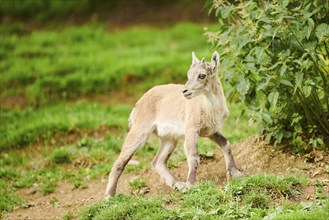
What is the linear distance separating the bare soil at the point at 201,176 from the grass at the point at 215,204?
0.44 meters

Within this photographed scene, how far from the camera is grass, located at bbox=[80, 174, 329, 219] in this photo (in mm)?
7180

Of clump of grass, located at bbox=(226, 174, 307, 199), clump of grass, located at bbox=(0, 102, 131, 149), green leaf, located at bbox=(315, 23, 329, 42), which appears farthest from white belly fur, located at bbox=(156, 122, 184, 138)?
clump of grass, located at bbox=(0, 102, 131, 149)

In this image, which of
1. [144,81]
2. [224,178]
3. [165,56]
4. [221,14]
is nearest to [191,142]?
[224,178]

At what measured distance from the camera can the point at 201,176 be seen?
9141 mm

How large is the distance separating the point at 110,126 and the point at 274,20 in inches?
218

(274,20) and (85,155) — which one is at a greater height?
(274,20)

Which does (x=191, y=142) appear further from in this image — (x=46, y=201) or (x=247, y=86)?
(x=46, y=201)

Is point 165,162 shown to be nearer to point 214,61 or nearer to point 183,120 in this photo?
point 183,120

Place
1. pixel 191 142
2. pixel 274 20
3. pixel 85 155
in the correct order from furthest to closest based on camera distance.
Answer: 1. pixel 85 155
2. pixel 191 142
3. pixel 274 20

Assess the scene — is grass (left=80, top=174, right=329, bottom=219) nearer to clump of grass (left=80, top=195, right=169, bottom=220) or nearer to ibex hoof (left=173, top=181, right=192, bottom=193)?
clump of grass (left=80, top=195, right=169, bottom=220)

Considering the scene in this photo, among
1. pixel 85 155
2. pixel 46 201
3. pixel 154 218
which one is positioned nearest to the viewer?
pixel 154 218

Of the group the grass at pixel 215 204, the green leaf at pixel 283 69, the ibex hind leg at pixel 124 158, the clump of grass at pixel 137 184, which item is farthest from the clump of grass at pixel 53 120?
the green leaf at pixel 283 69

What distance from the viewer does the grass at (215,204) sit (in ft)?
23.6

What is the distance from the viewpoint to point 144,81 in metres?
14.8
